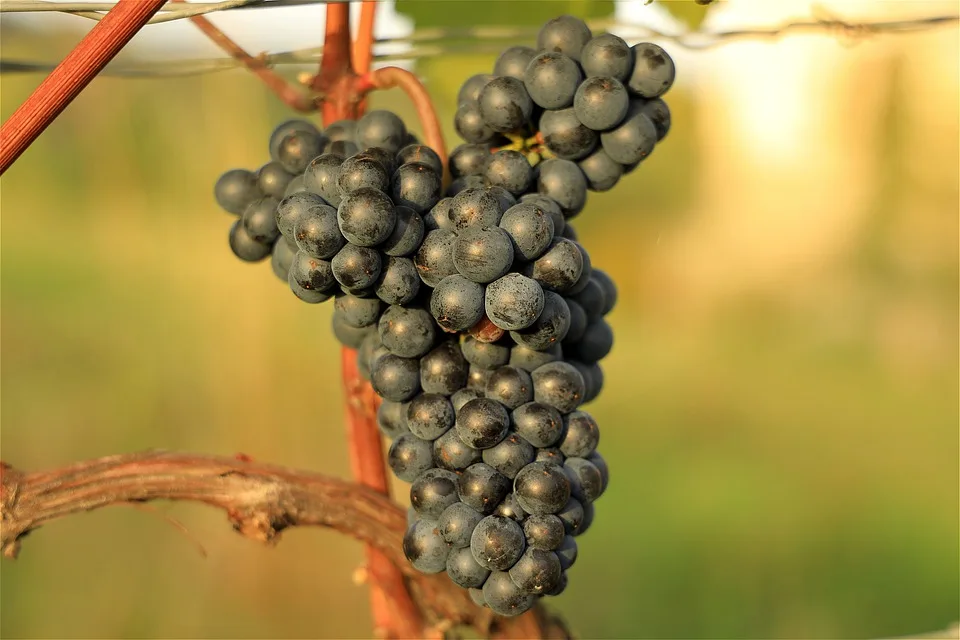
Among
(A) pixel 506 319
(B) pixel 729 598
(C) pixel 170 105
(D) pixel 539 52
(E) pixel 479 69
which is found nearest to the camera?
(A) pixel 506 319

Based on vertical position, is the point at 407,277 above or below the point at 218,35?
below

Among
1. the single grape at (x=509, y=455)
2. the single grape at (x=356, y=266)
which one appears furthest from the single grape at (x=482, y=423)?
the single grape at (x=356, y=266)

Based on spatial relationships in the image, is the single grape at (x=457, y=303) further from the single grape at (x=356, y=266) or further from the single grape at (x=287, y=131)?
the single grape at (x=287, y=131)

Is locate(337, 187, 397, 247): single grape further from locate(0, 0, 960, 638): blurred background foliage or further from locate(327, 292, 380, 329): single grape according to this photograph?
locate(0, 0, 960, 638): blurred background foliage

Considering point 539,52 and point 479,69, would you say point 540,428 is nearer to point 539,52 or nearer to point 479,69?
point 539,52

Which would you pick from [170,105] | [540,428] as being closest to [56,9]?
[540,428]

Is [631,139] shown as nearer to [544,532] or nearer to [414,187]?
[414,187]
